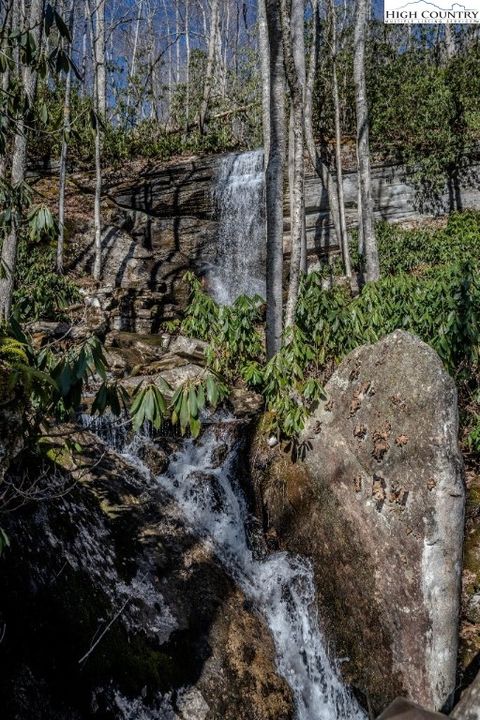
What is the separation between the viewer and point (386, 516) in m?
4.32

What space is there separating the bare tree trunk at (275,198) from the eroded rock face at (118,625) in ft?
9.11

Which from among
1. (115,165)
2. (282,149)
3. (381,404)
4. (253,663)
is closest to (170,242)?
(115,165)

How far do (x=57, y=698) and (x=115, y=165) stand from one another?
19463 mm

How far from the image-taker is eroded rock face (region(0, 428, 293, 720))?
3.18 meters

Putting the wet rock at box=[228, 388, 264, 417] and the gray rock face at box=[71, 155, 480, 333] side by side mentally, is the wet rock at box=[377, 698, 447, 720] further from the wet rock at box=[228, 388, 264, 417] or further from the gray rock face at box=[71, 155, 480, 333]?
the gray rock face at box=[71, 155, 480, 333]

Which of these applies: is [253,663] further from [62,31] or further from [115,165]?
[115,165]

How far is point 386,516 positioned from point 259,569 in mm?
1506

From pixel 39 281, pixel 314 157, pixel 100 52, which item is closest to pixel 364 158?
pixel 314 157

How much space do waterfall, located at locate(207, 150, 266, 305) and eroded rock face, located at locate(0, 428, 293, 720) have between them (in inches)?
472

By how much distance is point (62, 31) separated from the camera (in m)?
2.46

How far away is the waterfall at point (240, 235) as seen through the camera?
638 inches

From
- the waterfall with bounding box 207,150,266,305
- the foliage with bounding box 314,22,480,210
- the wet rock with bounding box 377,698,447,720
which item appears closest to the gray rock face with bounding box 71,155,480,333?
the waterfall with bounding box 207,150,266,305

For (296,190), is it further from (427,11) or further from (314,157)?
(427,11)

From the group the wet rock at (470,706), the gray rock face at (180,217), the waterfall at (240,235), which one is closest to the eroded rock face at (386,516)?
the wet rock at (470,706)
